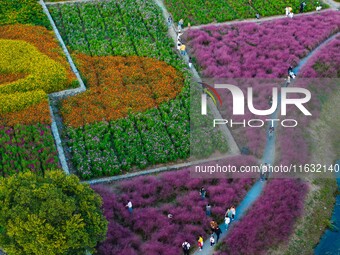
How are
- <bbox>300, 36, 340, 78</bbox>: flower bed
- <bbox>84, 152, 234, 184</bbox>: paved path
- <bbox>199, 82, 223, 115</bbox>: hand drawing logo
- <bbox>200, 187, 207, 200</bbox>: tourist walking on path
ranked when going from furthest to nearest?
1. <bbox>300, 36, 340, 78</bbox>: flower bed
2. <bbox>199, 82, 223, 115</bbox>: hand drawing logo
3. <bbox>84, 152, 234, 184</bbox>: paved path
4. <bbox>200, 187, 207, 200</bbox>: tourist walking on path

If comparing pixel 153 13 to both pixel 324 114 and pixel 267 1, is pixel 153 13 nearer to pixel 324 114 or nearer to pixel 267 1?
pixel 267 1

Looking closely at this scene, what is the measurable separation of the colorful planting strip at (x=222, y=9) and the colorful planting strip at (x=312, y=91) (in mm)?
6481

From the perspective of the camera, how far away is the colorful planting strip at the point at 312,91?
29.7m

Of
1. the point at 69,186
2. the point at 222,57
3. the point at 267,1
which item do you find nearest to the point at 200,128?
the point at 222,57

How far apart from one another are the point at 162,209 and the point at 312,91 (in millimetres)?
15491

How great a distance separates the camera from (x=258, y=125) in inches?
1248

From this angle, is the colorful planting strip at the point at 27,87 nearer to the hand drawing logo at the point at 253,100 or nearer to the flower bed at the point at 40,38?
the flower bed at the point at 40,38

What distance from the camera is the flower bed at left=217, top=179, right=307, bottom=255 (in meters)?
24.3

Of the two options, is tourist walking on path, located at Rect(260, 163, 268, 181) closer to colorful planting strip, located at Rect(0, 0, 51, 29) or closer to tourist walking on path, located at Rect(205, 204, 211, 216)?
tourist walking on path, located at Rect(205, 204, 211, 216)

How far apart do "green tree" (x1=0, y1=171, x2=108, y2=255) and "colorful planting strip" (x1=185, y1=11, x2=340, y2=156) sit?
13546 millimetres

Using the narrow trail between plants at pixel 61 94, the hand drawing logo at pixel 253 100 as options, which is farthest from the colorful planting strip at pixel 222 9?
the narrow trail between plants at pixel 61 94

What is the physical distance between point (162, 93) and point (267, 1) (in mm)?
17835

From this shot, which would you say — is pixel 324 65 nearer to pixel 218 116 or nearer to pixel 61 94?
pixel 218 116

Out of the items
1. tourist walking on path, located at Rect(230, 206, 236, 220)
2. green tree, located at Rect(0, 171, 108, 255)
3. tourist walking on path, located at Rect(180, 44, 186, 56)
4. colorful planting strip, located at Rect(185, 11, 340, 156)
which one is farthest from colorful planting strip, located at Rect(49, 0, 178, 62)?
green tree, located at Rect(0, 171, 108, 255)
